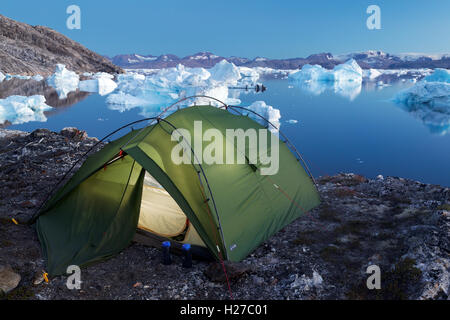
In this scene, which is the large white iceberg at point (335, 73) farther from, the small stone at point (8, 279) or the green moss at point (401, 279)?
the small stone at point (8, 279)

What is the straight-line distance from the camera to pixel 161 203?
6.64 metres

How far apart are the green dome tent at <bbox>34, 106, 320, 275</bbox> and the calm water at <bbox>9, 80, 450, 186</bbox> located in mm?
9524

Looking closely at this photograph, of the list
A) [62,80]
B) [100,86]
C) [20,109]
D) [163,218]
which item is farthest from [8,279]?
[62,80]

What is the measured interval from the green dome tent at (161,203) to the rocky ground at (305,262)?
0.28 metres

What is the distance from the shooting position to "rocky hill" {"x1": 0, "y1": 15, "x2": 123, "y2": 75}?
2960 inches

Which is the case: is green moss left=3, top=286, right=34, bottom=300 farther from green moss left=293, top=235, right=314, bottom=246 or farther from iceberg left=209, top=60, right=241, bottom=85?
iceberg left=209, top=60, right=241, bottom=85

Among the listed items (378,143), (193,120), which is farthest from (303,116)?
(193,120)

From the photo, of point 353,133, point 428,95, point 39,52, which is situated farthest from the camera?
point 39,52

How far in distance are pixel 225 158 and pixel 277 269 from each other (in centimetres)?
211

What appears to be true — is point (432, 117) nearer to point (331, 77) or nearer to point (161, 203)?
point (161, 203)

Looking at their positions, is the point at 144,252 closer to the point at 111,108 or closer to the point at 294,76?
the point at 111,108

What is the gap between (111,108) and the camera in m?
34.6

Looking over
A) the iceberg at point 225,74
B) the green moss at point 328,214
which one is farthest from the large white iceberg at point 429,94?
the green moss at point 328,214

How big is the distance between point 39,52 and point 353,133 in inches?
3681
